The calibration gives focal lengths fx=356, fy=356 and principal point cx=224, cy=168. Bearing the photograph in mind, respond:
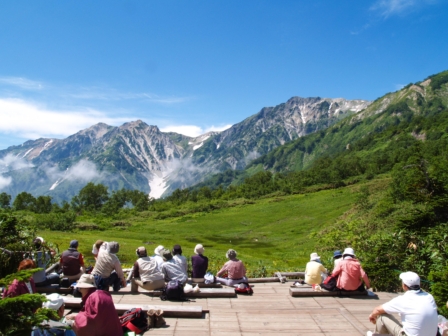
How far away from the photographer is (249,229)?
7069 cm

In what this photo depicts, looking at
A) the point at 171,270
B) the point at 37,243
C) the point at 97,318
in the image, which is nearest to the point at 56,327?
the point at 97,318

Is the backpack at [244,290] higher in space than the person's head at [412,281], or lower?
lower

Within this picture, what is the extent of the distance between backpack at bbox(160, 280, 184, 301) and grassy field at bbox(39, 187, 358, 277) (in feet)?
69.5

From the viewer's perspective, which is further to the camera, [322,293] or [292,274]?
[292,274]

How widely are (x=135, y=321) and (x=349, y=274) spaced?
296 inches

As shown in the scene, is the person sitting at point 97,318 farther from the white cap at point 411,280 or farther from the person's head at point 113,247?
the white cap at point 411,280

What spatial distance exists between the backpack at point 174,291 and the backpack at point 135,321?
107 inches

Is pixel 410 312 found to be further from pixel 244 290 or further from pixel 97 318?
pixel 97 318

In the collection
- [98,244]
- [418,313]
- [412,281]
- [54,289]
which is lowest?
[54,289]

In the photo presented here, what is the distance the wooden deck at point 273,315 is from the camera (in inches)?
378

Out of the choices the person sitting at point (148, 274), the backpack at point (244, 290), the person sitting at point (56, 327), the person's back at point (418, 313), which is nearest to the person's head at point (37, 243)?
the person sitting at point (148, 274)

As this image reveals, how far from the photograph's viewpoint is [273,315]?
428 inches

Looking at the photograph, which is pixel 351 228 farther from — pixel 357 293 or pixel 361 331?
pixel 361 331

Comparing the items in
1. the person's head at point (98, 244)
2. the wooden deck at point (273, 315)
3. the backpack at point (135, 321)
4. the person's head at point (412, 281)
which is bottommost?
the wooden deck at point (273, 315)
